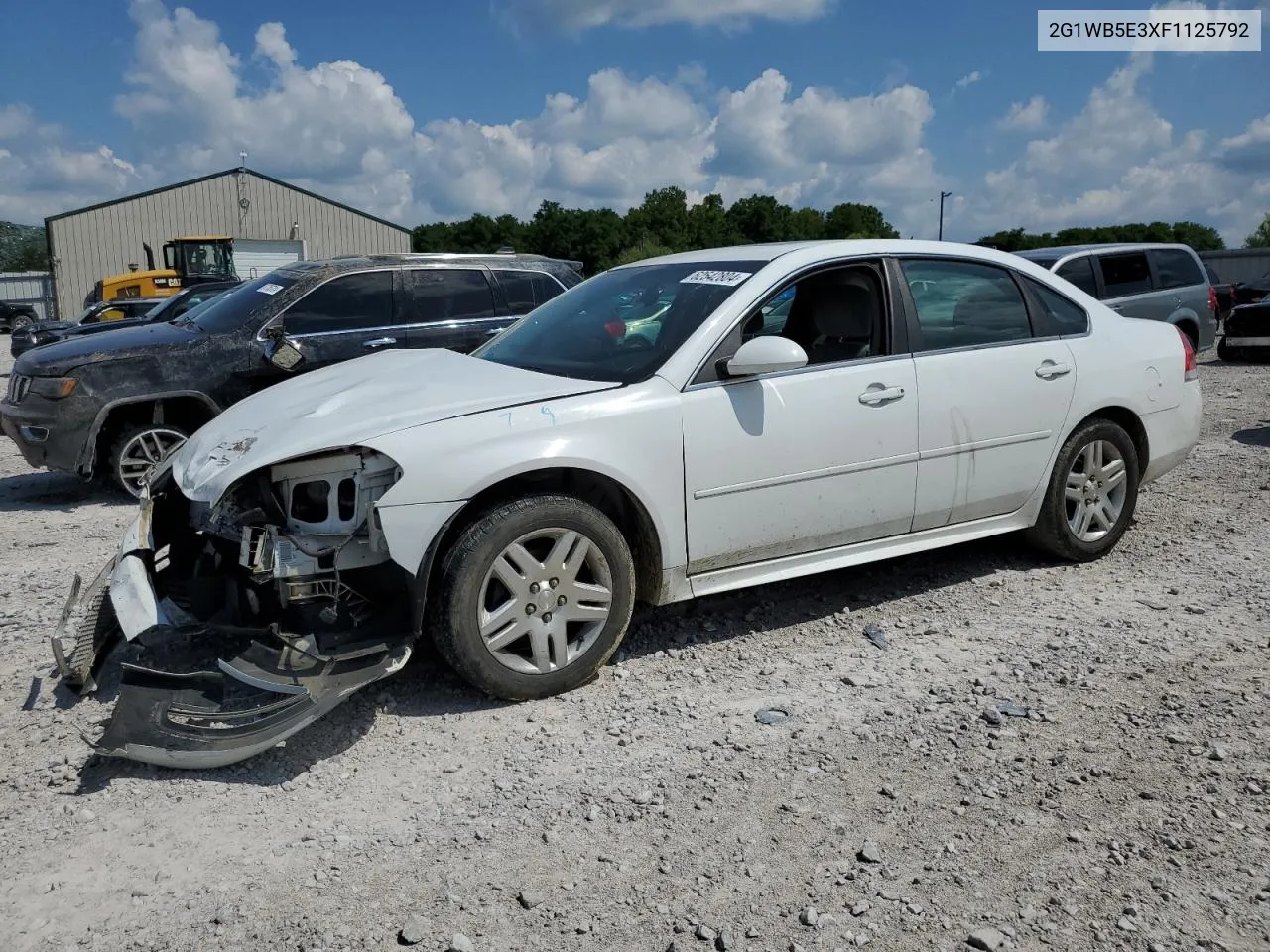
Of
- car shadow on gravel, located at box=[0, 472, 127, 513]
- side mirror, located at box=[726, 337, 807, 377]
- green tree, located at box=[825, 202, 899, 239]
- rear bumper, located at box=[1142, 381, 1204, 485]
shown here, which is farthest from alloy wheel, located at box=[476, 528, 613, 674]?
green tree, located at box=[825, 202, 899, 239]

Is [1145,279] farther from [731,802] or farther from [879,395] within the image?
[731,802]

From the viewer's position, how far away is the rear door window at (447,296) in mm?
8078

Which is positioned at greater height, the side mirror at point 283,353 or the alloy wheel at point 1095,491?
the side mirror at point 283,353

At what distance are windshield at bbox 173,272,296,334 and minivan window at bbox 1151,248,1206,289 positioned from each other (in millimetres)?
10336

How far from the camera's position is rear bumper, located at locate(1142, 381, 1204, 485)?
555 cm

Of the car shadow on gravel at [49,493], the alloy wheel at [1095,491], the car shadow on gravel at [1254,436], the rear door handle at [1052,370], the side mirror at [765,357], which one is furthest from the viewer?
the car shadow on gravel at [1254,436]

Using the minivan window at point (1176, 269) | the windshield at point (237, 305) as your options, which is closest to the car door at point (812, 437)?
the windshield at point (237, 305)

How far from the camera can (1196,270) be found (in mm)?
13164

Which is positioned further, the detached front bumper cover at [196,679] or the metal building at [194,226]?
the metal building at [194,226]

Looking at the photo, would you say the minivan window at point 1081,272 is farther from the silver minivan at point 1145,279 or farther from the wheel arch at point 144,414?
the wheel arch at point 144,414

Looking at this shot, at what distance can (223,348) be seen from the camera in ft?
24.4

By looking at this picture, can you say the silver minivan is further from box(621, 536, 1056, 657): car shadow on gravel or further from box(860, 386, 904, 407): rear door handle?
box(860, 386, 904, 407): rear door handle

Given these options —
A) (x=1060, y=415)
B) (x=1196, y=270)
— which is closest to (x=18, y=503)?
(x=1060, y=415)

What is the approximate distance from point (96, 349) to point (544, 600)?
5.19 meters
